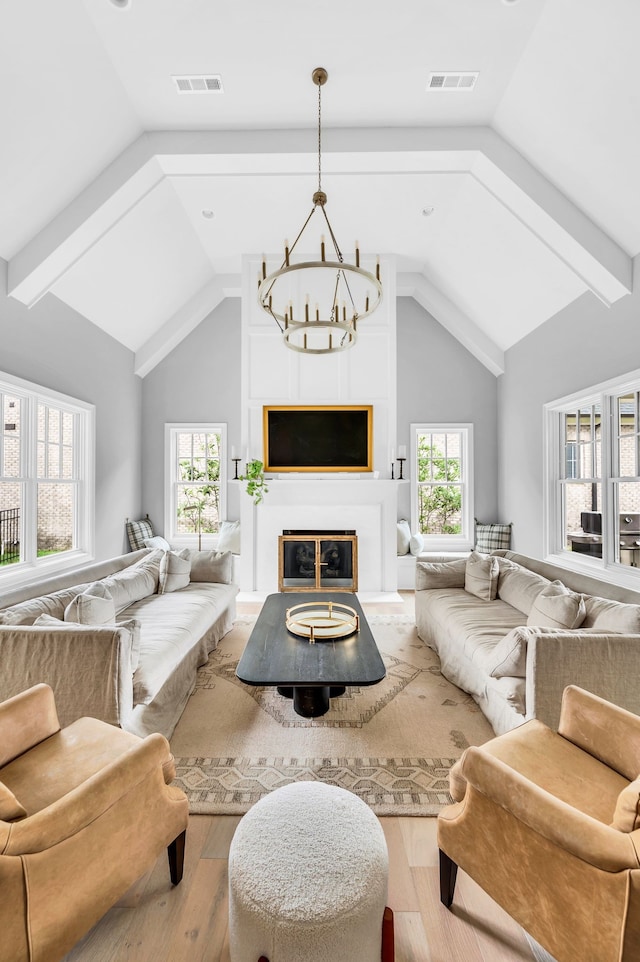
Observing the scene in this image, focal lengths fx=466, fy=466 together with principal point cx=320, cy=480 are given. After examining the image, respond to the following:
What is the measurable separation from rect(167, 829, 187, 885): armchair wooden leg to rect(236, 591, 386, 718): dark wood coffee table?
0.69 metres

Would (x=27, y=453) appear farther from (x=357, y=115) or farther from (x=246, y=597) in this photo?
(x=357, y=115)

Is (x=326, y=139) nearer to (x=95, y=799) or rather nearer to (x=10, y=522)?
(x=10, y=522)

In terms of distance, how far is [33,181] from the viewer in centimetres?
320

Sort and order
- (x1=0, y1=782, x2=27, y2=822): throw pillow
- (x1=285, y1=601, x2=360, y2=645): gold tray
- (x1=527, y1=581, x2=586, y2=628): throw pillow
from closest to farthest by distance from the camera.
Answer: (x1=0, y1=782, x2=27, y2=822): throw pillow < (x1=527, y1=581, x2=586, y2=628): throw pillow < (x1=285, y1=601, x2=360, y2=645): gold tray

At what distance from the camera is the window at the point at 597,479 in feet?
12.4

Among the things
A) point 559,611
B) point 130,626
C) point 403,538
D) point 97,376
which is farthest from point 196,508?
point 559,611

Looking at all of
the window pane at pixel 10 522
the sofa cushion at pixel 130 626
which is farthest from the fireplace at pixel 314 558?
the sofa cushion at pixel 130 626

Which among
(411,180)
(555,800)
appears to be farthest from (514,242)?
(555,800)

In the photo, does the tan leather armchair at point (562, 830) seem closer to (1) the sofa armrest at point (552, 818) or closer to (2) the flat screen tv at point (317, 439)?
(1) the sofa armrest at point (552, 818)

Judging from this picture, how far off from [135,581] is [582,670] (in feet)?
9.79

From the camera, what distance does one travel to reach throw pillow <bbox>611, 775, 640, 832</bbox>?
3.83 feet

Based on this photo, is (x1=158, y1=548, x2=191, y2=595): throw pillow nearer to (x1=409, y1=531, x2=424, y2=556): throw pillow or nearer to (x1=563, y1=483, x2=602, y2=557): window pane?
(x1=409, y1=531, x2=424, y2=556): throw pillow

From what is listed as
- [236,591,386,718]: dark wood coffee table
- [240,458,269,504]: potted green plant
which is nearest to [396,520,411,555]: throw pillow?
[240,458,269,504]: potted green plant

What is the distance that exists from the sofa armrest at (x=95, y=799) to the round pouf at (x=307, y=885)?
0.37m
